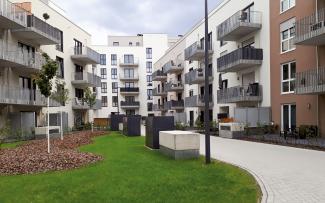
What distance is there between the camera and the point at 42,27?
100ft

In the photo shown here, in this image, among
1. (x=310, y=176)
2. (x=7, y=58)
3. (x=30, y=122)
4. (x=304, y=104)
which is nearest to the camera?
(x=310, y=176)

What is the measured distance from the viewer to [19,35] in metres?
29.9

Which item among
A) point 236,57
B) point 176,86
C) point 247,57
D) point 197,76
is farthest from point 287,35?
point 176,86

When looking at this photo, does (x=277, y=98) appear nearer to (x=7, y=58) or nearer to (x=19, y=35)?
(x=7, y=58)

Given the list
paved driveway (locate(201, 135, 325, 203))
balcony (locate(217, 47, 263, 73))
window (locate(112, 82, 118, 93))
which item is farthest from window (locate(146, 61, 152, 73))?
paved driveway (locate(201, 135, 325, 203))

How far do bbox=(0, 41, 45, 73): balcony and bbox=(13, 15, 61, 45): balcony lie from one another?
4.44ft

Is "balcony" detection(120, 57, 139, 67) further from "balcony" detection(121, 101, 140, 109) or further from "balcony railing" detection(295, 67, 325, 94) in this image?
"balcony railing" detection(295, 67, 325, 94)

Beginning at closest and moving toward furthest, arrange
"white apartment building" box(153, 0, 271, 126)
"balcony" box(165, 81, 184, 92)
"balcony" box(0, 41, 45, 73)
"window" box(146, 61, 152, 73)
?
1. "balcony" box(0, 41, 45, 73)
2. "white apartment building" box(153, 0, 271, 126)
3. "balcony" box(165, 81, 184, 92)
4. "window" box(146, 61, 152, 73)

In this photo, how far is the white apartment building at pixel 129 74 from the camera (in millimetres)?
75812

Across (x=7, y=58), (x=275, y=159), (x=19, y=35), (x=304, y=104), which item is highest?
(x=19, y=35)

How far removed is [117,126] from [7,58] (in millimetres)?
14628

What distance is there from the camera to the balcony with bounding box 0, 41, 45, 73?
25.3 metres

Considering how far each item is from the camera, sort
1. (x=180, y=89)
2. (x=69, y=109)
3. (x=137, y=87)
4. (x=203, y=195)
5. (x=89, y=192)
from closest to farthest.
Answer: (x=203, y=195) < (x=89, y=192) < (x=69, y=109) < (x=180, y=89) < (x=137, y=87)

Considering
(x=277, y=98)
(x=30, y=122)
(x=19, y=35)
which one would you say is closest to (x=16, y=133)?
(x=30, y=122)
